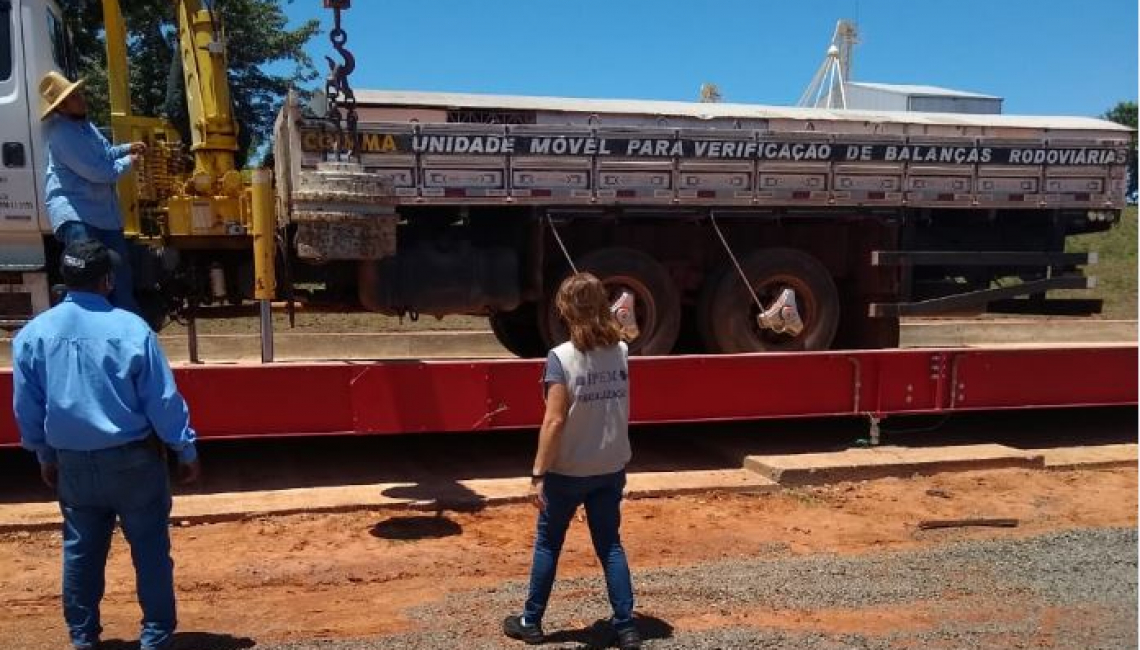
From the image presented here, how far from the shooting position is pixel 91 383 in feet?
10.9

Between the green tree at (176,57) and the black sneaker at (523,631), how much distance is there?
5.79 meters

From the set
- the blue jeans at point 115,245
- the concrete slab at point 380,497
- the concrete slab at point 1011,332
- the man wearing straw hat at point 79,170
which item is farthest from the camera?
the concrete slab at point 1011,332

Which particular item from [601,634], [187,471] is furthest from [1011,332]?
[187,471]

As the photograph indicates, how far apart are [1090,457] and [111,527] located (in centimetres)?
692

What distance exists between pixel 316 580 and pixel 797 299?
4.77 meters

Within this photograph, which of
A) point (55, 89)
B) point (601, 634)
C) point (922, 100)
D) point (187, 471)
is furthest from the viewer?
point (922, 100)

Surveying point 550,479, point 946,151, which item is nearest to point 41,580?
point 550,479

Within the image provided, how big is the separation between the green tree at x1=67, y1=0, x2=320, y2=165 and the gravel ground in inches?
223

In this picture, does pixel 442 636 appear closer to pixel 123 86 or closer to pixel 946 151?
pixel 123 86

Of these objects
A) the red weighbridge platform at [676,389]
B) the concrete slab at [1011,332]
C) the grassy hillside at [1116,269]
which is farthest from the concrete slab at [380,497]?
the grassy hillside at [1116,269]

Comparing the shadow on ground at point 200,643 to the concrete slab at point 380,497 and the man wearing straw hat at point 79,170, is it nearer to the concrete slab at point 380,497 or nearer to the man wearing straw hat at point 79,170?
the concrete slab at point 380,497

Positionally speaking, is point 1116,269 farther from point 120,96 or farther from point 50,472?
point 50,472

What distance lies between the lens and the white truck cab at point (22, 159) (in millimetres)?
6410

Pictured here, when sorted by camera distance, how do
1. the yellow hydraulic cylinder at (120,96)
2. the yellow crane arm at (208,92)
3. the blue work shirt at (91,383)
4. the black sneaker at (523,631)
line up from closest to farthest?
the blue work shirt at (91,383) → the black sneaker at (523,631) → the yellow hydraulic cylinder at (120,96) → the yellow crane arm at (208,92)
